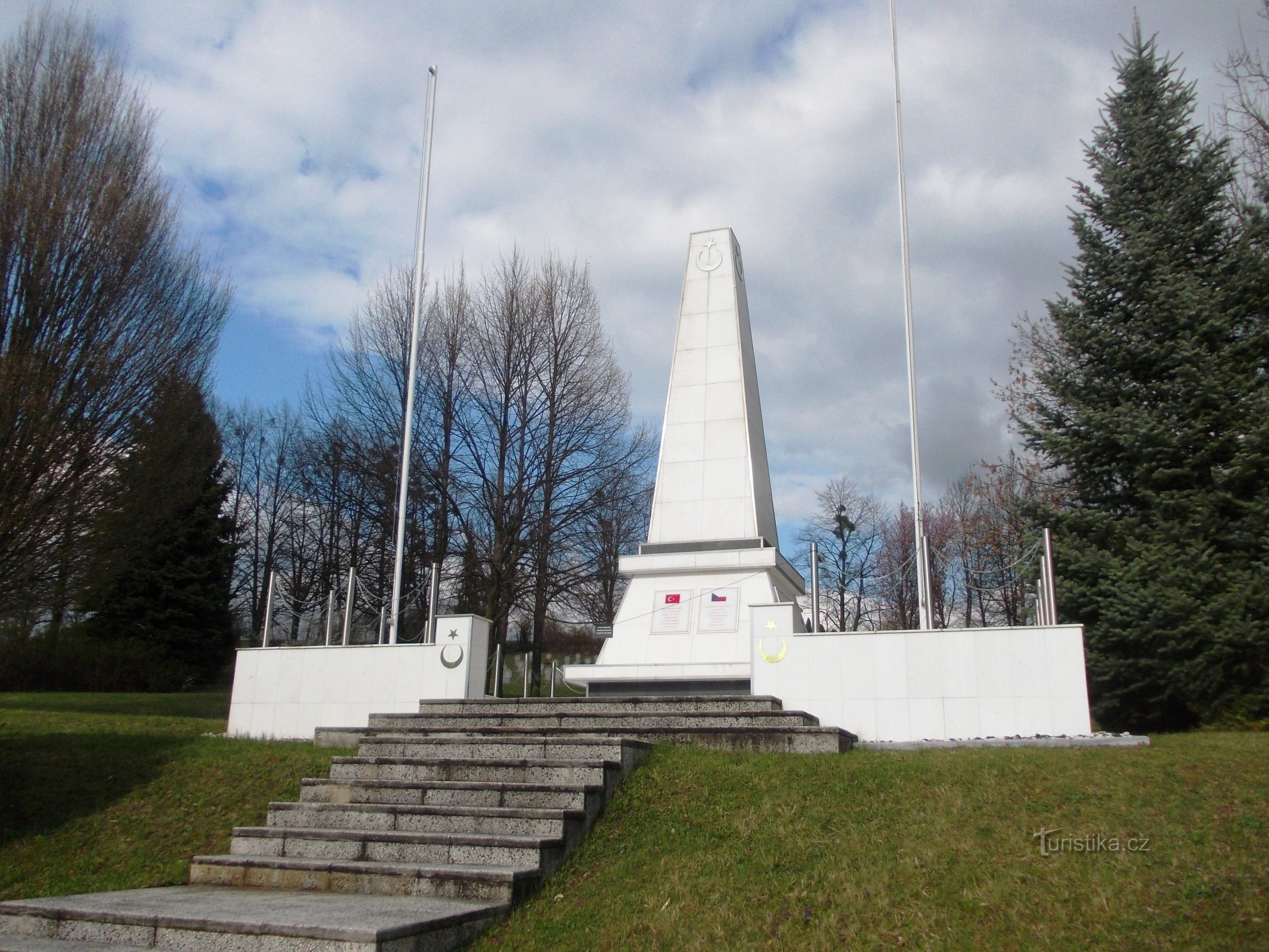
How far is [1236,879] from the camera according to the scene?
4.74 meters

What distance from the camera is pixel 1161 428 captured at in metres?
11.3

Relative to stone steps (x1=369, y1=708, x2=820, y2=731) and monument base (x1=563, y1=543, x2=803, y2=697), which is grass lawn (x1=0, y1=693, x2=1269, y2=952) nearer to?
stone steps (x1=369, y1=708, x2=820, y2=731)

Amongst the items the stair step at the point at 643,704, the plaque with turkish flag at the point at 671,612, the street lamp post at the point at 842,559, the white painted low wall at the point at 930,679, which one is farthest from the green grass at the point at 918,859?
the street lamp post at the point at 842,559

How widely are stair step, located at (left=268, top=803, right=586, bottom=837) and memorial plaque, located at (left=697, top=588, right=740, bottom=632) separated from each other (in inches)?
236

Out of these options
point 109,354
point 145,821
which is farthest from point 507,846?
point 109,354

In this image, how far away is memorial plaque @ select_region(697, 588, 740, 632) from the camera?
12.1 meters

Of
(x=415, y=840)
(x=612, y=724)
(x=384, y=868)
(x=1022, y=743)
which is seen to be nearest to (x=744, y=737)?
(x=612, y=724)

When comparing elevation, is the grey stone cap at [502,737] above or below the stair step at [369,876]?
above

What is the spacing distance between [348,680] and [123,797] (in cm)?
306

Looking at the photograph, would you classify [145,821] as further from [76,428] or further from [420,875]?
[76,428]

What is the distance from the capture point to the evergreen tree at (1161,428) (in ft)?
34.9

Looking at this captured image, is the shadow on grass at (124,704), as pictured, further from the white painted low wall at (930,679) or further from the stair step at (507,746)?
the white painted low wall at (930,679)

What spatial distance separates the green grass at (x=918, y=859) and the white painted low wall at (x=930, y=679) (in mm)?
1393

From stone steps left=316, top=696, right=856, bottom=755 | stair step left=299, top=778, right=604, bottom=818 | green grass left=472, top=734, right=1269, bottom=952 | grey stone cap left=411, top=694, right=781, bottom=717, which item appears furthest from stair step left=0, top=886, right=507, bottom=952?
grey stone cap left=411, top=694, right=781, bottom=717
